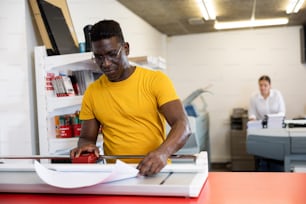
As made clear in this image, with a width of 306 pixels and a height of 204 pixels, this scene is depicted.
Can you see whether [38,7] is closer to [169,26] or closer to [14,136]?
[14,136]

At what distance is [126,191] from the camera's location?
0.93 metres

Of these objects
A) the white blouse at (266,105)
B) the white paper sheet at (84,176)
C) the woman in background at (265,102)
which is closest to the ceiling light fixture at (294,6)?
the woman in background at (265,102)

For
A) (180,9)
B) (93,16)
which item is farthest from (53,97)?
(180,9)

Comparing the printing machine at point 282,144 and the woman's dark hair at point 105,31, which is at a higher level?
the woman's dark hair at point 105,31

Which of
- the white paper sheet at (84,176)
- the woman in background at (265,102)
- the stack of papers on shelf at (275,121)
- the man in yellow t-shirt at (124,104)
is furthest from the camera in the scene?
the woman in background at (265,102)

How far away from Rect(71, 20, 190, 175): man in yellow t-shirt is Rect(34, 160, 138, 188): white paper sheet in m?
0.34

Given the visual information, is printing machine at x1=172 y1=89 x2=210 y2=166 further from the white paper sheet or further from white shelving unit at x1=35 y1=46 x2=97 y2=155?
the white paper sheet

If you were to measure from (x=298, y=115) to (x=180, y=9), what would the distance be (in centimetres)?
281

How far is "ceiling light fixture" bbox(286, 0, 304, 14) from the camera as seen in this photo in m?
4.19

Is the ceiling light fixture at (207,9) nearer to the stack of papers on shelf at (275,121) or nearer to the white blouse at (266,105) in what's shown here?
the white blouse at (266,105)

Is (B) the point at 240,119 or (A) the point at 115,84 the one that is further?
(B) the point at 240,119

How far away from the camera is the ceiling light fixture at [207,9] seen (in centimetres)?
401

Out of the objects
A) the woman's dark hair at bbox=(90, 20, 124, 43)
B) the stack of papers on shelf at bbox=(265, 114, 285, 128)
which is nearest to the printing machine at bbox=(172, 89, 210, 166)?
the stack of papers on shelf at bbox=(265, 114, 285, 128)

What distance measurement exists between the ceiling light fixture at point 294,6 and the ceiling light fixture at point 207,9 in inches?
37.7
